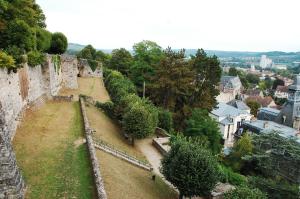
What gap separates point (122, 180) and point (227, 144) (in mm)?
31037

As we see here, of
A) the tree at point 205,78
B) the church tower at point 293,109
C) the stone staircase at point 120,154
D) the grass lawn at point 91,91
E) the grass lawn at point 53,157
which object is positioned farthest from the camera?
the church tower at point 293,109

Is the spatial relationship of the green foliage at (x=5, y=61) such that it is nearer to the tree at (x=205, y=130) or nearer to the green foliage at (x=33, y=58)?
the green foliage at (x=33, y=58)

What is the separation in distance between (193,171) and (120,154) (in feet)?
21.7

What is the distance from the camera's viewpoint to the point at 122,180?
50.8 ft

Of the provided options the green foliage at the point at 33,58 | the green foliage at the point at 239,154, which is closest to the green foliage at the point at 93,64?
the green foliage at the point at 33,58

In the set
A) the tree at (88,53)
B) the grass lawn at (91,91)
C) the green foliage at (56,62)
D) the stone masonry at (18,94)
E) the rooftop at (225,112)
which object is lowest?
the rooftop at (225,112)

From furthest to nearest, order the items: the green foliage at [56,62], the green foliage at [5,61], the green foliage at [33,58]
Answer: the green foliage at [56,62], the green foliage at [33,58], the green foliage at [5,61]

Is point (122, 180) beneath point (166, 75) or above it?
beneath

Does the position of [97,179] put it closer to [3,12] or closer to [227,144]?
[3,12]

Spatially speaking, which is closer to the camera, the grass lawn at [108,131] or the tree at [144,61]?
the grass lawn at [108,131]

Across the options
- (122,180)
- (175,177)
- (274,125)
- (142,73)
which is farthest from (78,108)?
(274,125)

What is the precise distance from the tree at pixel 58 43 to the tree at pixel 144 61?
34.5ft

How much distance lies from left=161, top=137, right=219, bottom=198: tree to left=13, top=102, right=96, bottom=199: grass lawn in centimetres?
468

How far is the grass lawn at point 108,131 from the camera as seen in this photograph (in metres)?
22.0
